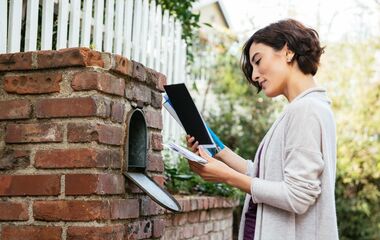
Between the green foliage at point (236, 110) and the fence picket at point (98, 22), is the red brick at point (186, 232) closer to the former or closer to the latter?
the fence picket at point (98, 22)

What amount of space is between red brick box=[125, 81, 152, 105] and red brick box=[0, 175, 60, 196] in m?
0.47

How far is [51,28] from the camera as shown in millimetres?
3797


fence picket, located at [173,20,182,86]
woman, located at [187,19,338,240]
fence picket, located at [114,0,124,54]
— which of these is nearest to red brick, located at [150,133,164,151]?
woman, located at [187,19,338,240]

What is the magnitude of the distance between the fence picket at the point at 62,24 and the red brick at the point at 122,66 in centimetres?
140

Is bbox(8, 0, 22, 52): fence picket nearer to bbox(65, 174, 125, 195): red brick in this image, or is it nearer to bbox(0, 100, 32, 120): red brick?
bbox(0, 100, 32, 120): red brick

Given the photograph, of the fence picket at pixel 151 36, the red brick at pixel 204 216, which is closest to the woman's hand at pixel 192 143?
the red brick at pixel 204 216

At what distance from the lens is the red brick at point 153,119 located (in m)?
2.88

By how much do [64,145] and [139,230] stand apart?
53 centimetres

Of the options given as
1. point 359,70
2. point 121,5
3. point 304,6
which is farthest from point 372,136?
point 121,5

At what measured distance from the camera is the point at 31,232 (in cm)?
247

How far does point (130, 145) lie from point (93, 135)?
0.35 meters

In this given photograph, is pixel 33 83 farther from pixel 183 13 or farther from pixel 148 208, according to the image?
pixel 183 13

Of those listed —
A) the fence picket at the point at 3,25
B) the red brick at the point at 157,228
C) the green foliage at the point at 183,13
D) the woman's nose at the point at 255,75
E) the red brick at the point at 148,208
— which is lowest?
the red brick at the point at 157,228

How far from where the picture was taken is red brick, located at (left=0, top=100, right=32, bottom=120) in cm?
253
